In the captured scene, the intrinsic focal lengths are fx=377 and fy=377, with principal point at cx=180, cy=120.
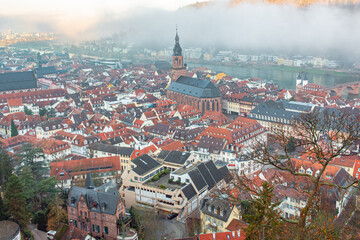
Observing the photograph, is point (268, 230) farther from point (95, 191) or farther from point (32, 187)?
point (32, 187)

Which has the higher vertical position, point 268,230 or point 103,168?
point 268,230

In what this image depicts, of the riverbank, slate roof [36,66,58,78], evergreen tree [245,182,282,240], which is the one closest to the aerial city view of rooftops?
evergreen tree [245,182,282,240]

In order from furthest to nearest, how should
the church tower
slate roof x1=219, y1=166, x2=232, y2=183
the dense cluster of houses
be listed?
the church tower, slate roof x1=219, y1=166, x2=232, y2=183, the dense cluster of houses

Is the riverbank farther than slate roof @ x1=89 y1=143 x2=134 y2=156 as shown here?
Yes

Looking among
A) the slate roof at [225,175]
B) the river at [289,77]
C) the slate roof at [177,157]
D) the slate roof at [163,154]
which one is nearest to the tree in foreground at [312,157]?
the slate roof at [225,175]

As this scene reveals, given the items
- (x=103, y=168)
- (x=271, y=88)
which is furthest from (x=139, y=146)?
(x=271, y=88)

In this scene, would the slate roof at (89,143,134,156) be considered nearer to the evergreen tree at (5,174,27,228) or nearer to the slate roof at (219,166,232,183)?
the slate roof at (219,166,232,183)

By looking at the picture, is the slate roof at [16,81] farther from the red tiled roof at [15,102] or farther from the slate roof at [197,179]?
the slate roof at [197,179]
